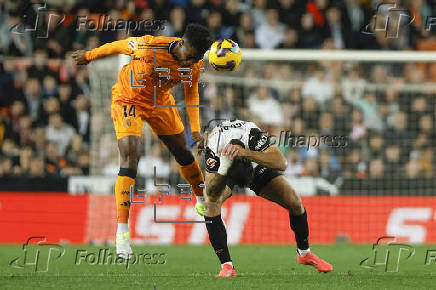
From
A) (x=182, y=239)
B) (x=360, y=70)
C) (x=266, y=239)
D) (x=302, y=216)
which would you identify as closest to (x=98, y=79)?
(x=182, y=239)

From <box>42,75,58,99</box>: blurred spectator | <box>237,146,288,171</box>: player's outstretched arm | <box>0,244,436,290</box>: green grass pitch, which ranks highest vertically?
<box>42,75,58,99</box>: blurred spectator

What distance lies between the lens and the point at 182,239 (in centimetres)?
1524

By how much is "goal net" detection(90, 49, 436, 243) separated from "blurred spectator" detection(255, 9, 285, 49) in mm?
1959

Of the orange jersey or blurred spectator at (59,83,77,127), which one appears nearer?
the orange jersey

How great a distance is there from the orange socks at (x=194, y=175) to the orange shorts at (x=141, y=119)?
1.49ft

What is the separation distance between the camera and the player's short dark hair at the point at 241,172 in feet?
28.8

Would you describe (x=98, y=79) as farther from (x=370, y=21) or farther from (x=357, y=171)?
Answer: (x=370, y=21)

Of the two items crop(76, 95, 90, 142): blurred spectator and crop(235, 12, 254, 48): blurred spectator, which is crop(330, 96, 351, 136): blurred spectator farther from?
crop(76, 95, 90, 142): blurred spectator

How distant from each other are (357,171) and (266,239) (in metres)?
2.17

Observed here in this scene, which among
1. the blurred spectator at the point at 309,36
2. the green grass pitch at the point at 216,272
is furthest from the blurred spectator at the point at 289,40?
the green grass pitch at the point at 216,272

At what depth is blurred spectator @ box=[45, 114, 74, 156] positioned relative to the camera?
16.8m

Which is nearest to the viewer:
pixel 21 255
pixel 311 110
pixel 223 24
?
pixel 21 255

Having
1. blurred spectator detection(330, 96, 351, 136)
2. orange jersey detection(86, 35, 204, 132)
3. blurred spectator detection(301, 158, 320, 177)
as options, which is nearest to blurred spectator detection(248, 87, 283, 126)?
blurred spectator detection(301, 158, 320, 177)

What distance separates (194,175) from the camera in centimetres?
1044
